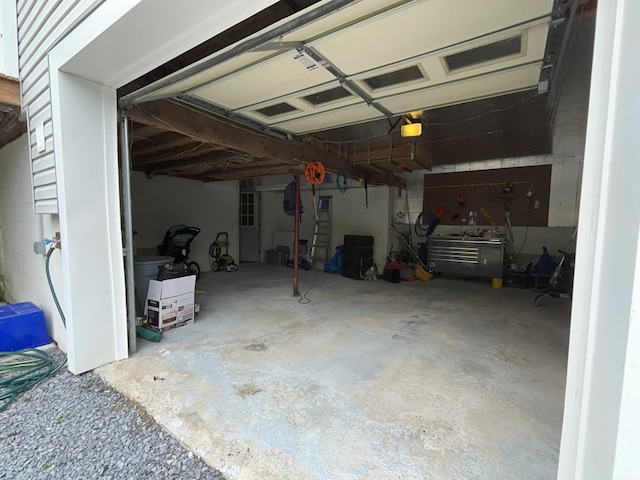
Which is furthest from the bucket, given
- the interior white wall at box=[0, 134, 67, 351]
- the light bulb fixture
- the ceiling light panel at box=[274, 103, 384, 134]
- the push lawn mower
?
the light bulb fixture

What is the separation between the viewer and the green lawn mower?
22.2 feet

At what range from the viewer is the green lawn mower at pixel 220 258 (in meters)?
6.78

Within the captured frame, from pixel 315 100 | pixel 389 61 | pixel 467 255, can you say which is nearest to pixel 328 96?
pixel 315 100

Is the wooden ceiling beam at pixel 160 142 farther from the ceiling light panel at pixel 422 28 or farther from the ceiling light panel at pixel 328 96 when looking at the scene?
the ceiling light panel at pixel 422 28

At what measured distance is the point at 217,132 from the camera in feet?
10.1

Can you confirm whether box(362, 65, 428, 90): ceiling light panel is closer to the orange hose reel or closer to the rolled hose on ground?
the orange hose reel

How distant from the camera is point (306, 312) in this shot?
3.79 m

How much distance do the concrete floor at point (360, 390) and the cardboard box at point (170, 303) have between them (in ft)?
0.51

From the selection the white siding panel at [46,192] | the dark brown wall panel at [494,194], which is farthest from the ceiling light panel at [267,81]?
the dark brown wall panel at [494,194]

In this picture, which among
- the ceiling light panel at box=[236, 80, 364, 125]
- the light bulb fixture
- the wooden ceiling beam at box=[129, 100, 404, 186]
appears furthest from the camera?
the light bulb fixture

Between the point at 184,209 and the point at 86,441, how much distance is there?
5.55m

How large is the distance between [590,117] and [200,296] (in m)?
4.70

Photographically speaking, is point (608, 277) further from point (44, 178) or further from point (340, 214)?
point (340, 214)

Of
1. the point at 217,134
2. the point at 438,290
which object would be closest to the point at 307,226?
the point at 438,290
